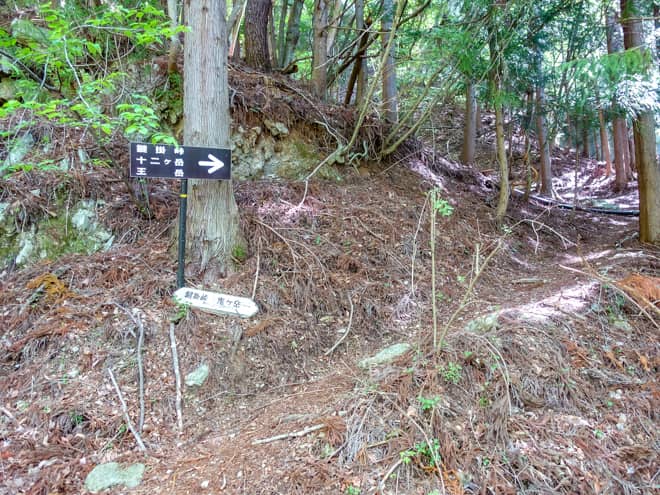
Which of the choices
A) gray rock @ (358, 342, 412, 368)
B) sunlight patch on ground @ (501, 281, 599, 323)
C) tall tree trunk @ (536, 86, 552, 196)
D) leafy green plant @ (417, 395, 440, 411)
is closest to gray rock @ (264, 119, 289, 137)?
gray rock @ (358, 342, 412, 368)

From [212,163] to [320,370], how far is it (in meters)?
2.34

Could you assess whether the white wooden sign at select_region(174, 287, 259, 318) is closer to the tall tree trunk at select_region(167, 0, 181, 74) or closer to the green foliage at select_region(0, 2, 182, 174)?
the green foliage at select_region(0, 2, 182, 174)

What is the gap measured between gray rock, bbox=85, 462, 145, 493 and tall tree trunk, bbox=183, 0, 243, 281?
1971 millimetres

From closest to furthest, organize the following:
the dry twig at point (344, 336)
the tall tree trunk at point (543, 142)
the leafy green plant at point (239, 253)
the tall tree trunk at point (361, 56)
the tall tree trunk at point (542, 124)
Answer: the dry twig at point (344, 336) → the leafy green plant at point (239, 253) → the tall tree trunk at point (542, 124) → the tall tree trunk at point (361, 56) → the tall tree trunk at point (543, 142)

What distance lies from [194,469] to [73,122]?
3186mm

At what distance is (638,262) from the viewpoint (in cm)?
567

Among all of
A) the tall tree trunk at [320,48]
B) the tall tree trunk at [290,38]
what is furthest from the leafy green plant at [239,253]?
the tall tree trunk at [290,38]

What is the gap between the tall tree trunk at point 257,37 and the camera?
24.8 ft

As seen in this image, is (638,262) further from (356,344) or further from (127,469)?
(127,469)

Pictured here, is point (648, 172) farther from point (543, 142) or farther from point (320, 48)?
point (320, 48)

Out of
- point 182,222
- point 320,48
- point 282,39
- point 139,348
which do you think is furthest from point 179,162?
point 282,39

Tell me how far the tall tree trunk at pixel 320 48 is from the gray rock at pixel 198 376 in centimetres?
583

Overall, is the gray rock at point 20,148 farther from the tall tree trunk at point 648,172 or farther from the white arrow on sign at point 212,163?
the tall tree trunk at point 648,172

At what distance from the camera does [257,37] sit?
7.69 m
